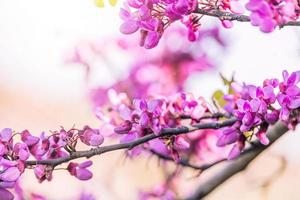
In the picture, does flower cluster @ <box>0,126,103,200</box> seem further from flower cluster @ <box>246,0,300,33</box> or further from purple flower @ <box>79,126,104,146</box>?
flower cluster @ <box>246,0,300,33</box>

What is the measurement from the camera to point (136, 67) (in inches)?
58.8

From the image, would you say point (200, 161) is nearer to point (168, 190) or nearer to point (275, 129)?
point (168, 190)

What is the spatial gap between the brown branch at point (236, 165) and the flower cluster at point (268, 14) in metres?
0.34

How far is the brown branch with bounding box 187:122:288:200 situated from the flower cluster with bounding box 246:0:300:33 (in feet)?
1.10

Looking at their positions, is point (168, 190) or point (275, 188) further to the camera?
point (275, 188)

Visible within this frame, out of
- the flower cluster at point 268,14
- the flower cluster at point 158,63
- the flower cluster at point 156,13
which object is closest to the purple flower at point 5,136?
the flower cluster at point 156,13

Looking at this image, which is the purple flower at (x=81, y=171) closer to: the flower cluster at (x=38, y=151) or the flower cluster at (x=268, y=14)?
the flower cluster at (x=38, y=151)

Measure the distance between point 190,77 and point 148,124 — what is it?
2.42 ft

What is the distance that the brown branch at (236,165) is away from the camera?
896 mm

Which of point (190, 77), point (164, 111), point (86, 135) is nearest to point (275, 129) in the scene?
point (164, 111)

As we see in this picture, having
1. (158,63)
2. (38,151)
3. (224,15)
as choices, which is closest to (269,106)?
(224,15)

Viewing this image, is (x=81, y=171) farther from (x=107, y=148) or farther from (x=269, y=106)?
(x=269, y=106)

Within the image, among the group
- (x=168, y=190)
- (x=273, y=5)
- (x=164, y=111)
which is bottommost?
(x=168, y=190)

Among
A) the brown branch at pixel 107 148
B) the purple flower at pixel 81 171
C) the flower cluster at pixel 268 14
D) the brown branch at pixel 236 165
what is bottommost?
the brown branch at pixel 236 165
